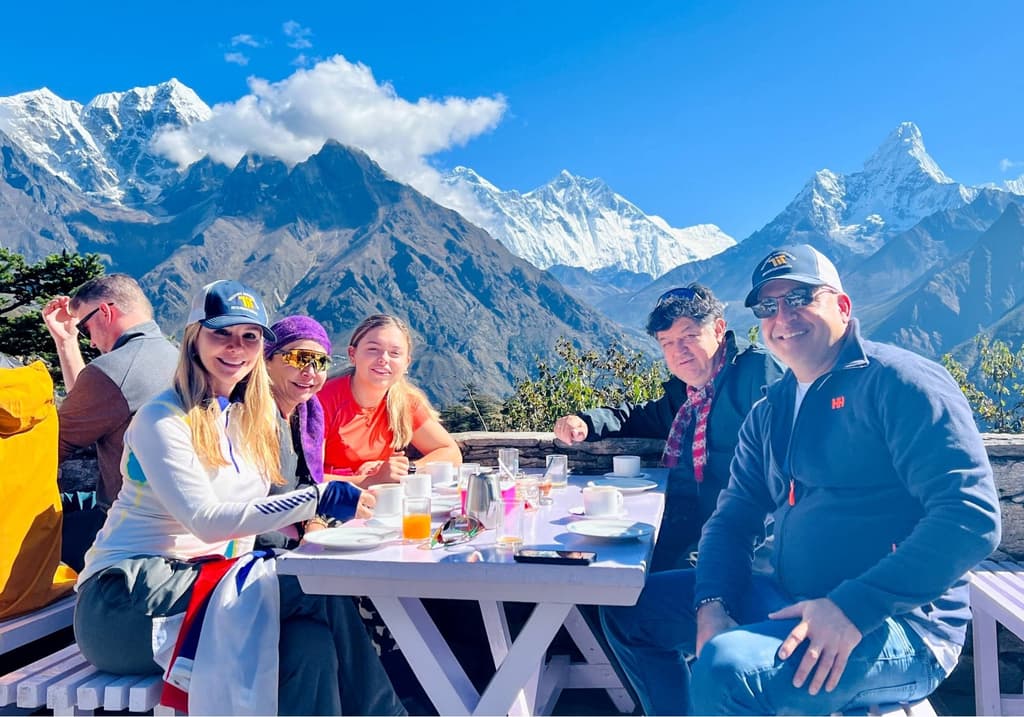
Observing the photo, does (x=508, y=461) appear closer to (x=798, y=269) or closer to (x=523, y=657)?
(x=523, y=657)

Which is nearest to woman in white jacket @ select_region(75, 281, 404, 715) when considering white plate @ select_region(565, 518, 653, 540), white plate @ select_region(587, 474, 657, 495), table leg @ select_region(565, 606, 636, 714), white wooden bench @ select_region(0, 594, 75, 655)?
white wooden bench @ select_region(0, 594, 75, 655)

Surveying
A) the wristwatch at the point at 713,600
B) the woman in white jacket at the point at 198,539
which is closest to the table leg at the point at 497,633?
the woman in white jacket at the point at 198,539

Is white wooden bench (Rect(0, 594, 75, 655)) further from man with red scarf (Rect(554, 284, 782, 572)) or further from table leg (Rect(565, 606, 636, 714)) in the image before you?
man with red scarf (Rect(554, 284, 782, 572))

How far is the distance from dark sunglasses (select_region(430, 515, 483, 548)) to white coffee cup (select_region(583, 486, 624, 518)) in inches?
18.9

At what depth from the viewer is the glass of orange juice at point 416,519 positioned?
2.31 m

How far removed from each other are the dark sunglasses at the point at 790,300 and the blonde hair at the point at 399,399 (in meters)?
1.94

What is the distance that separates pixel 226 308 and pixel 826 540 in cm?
209

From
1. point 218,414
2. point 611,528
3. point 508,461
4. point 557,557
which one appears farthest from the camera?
point 508,461

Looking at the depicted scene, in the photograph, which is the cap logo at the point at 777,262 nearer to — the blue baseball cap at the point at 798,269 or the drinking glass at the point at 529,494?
the blue baseball cap at the point at 798,269

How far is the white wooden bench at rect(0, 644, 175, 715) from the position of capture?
2.15m

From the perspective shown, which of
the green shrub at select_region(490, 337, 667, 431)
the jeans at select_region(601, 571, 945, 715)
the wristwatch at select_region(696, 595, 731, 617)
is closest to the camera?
the jeans at select_region(601, 571, 945, 715)

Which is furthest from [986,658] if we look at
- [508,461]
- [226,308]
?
[226,308]

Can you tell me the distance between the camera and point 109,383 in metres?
3.26

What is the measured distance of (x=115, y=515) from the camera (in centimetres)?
241
